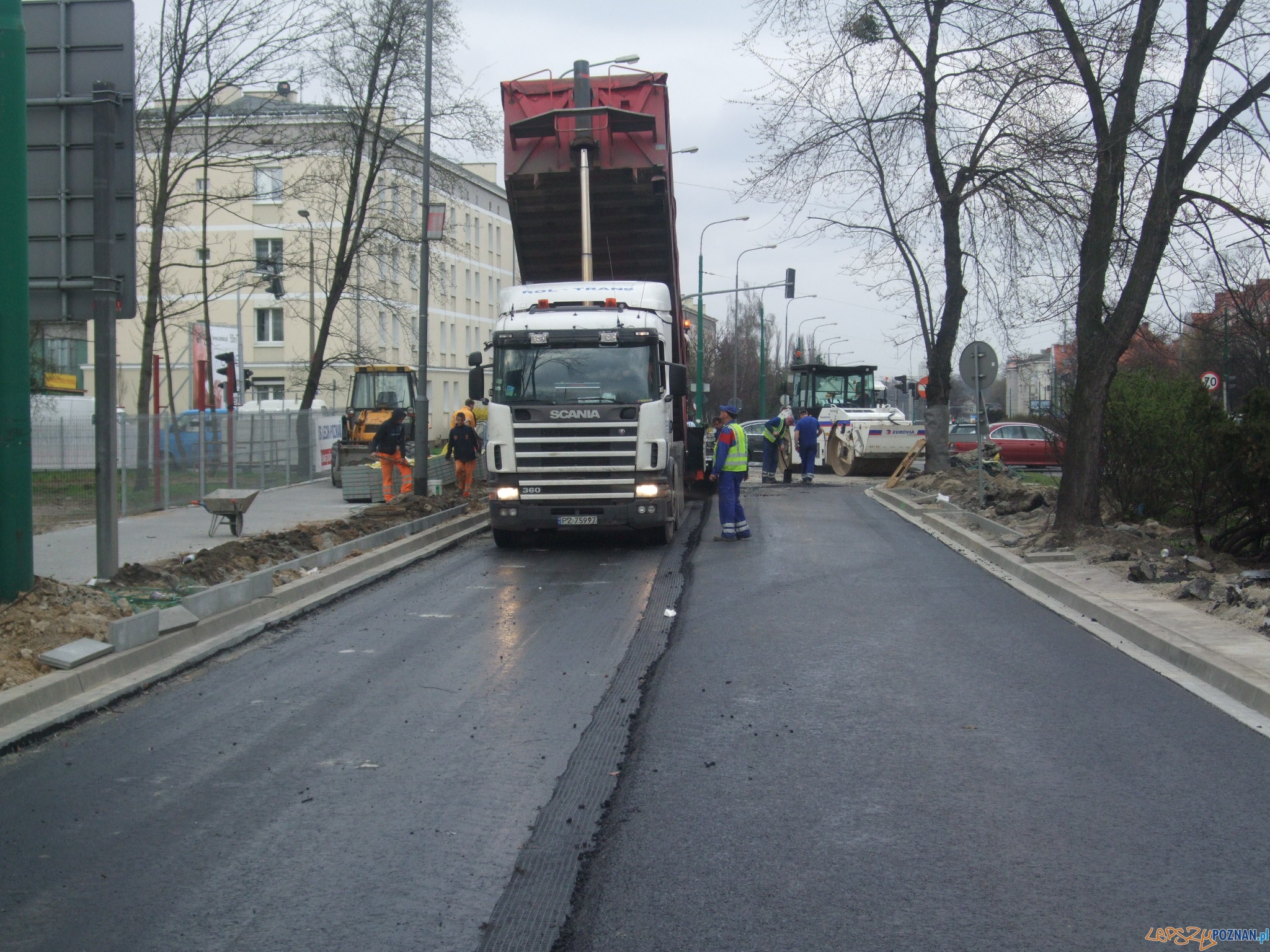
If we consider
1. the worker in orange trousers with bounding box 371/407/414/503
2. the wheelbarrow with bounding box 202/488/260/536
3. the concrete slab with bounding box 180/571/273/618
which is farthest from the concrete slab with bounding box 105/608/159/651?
the worker in orange trousers with bounding box 371/407/414/503

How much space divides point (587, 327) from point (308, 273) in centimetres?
3276

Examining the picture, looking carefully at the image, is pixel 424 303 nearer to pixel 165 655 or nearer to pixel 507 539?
pixel 507 539

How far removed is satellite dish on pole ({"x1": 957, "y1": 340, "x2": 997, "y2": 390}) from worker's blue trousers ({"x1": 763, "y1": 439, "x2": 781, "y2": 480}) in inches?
439

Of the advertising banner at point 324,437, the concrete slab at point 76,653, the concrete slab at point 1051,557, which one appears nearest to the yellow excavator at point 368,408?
the advertising banner at point 324,437

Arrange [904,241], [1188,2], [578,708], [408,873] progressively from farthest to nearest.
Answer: [904,241], [1188,2], [578,708], [408,873]

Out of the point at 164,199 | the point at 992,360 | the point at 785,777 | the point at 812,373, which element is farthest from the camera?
the point at 812,373

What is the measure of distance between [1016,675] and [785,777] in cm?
287

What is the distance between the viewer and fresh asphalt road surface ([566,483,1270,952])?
13.5 feet

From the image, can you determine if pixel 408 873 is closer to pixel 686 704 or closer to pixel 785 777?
pixel 785 777

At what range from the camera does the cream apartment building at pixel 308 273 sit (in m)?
26.8

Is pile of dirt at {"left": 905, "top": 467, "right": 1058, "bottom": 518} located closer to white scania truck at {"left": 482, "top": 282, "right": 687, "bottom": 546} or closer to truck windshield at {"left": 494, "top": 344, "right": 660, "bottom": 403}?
white scania truck at {"left": 482, "top": 282, "right": 687, "bottom": 546}

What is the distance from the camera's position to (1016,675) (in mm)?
7902

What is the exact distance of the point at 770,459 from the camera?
28922 millimetres

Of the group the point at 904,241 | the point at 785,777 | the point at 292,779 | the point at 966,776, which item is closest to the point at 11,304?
the point at 292,779
